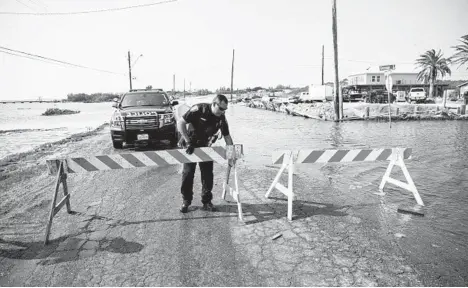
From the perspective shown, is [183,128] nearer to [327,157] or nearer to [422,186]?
[327,157]

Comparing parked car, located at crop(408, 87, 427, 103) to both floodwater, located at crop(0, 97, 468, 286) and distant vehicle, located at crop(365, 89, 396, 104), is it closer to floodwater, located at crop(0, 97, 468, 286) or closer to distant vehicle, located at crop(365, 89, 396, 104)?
distant vehicle, located at crop(365, 89, 396, 104)

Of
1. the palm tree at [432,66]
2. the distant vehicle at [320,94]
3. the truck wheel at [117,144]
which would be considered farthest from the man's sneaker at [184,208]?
the palm tree at [432,66]

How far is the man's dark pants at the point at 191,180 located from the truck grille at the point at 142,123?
6.26 meters

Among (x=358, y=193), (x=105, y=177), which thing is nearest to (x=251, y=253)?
(x=358, y=193)

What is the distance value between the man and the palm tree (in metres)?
64.1

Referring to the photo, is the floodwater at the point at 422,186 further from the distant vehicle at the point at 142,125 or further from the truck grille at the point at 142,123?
the truck grille at the point at 142,123

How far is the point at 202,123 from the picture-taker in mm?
5000

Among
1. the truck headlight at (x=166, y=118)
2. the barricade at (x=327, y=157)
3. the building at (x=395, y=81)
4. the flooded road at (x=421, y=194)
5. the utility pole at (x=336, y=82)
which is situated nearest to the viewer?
the flooded road at (x=421, y=194)

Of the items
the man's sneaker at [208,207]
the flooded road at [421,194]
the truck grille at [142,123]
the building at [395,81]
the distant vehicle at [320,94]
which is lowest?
the flooded road at [421,194]

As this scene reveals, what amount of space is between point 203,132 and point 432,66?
6757 centimetres

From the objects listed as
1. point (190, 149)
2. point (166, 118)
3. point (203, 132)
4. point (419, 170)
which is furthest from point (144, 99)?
point (419, 170)

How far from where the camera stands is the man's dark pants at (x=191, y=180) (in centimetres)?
509

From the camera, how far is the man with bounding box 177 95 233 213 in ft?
15.8

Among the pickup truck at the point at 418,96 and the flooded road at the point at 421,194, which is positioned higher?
the pickup truck at the point at 418,96
